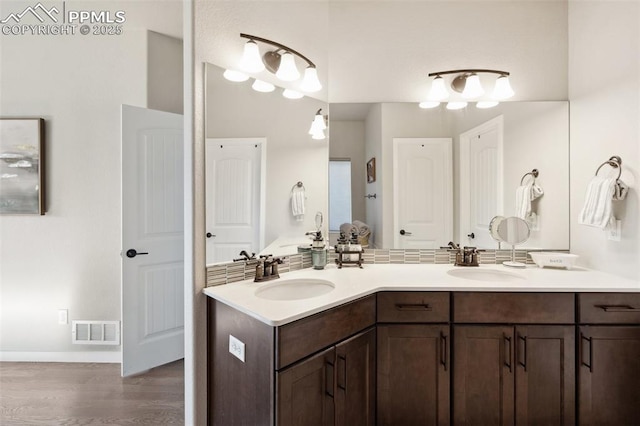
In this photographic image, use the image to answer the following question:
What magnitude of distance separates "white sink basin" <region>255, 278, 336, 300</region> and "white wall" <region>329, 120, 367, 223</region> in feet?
2.11

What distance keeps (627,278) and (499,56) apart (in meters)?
1.61

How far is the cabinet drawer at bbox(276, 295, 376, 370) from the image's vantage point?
109cm

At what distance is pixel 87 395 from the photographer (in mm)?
2018

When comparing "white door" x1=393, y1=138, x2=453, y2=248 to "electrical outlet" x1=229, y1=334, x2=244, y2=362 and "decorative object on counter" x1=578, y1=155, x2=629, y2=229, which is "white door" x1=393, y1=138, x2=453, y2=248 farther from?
"electrical outlet" x1=229, y1=334, x2=244, y2=362

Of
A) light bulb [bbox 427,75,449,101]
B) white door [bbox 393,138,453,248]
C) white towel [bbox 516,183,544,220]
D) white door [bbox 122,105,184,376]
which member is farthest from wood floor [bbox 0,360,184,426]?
light bulb [bbox 427,75,449,101]

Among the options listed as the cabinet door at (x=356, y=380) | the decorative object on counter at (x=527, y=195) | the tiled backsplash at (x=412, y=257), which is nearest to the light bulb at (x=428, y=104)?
the decorative object on counter at (x=527, y=195)

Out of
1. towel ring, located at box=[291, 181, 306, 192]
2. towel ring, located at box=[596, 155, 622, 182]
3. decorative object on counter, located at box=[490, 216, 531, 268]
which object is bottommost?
decorative object on counter, located at box=[490, 216, 531, 268]

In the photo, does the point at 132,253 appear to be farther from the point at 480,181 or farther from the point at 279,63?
the point at 480,181

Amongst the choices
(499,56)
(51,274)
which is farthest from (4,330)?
(499,56)

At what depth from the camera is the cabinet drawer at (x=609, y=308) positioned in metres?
1.45

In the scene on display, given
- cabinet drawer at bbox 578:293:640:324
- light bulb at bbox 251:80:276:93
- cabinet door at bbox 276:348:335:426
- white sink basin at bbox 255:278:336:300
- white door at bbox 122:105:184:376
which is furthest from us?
white door at bbox 122:105:184:376

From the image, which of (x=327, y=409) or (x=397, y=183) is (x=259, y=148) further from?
(x=327, y=409)

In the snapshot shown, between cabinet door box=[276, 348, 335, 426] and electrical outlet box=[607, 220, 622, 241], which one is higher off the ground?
electrical outlet box=[607, 220, 622, 241]

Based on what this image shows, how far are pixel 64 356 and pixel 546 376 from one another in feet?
11.5
